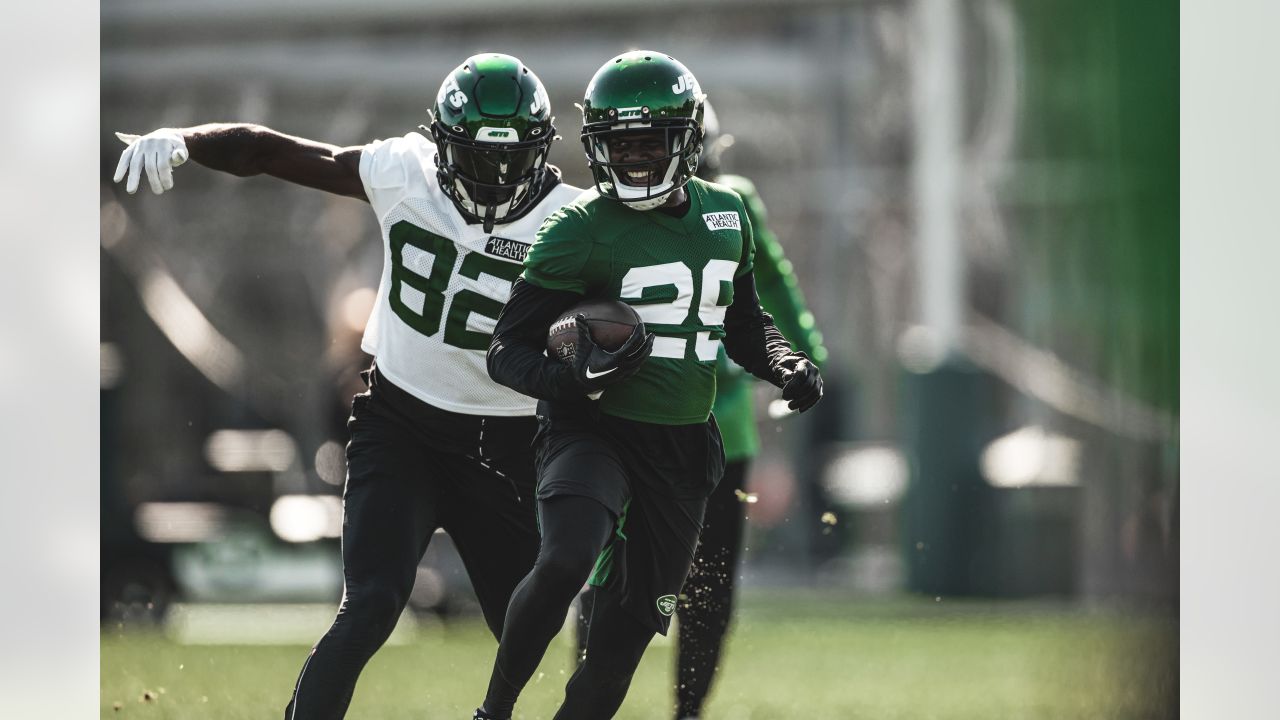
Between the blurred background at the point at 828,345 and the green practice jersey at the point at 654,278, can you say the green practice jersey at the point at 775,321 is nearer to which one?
the green practice jersey at the point at 654,278

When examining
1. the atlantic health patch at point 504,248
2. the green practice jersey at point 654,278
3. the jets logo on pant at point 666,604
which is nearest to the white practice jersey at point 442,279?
the atlantic health patch at point 504,248

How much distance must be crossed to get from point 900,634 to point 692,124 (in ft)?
16.3

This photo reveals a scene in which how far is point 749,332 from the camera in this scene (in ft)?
12.0

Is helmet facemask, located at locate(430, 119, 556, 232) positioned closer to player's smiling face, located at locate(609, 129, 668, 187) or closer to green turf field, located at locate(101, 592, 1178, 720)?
player's smiling face, located at locate(609, 129, 668, 187)

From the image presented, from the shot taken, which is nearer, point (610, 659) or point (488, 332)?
point (610, 659)

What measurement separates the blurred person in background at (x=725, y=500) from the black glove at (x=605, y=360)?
115cm

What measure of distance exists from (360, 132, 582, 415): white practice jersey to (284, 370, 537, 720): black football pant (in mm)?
57

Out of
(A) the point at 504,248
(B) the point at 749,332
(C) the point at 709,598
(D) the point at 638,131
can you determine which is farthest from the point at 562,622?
(C) the point at 709,598

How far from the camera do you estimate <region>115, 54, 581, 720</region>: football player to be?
3631mm

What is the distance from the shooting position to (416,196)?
3.76 metres

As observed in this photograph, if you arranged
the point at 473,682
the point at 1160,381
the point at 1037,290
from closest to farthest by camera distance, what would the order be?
1. the point at 1160,381
2. the point at 473,682
3. the point at 1037,290

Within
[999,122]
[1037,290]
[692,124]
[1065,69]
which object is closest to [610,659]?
[692,124]

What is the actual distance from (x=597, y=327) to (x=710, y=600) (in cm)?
138
